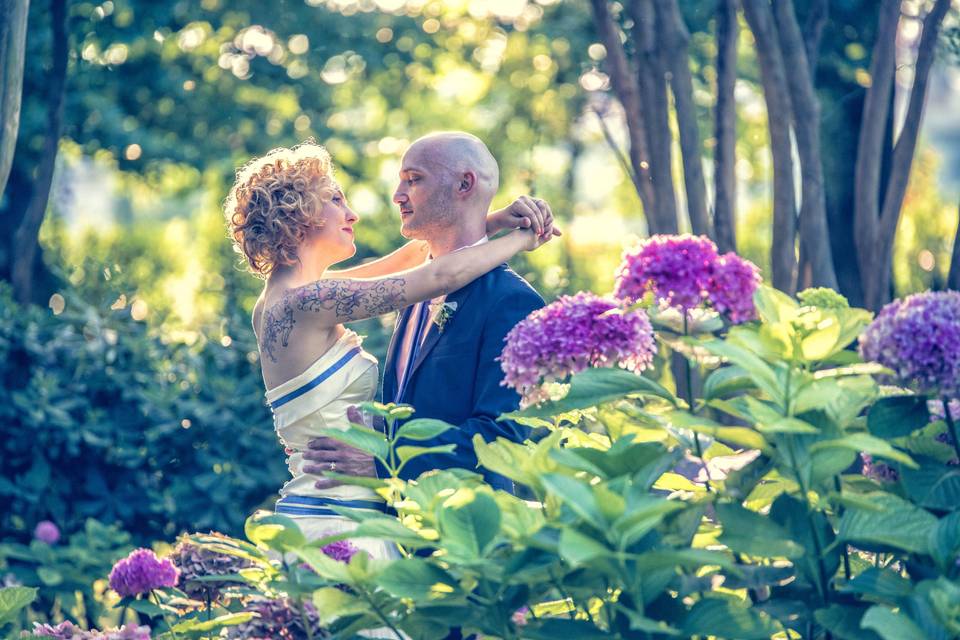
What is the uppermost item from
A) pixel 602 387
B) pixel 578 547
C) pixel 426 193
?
pixel 426 193

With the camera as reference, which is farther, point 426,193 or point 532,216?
point 426,193

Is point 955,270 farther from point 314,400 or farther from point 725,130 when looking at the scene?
point 314,400

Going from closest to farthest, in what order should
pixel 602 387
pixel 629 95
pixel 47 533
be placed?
1. pixel 602 387
2. pixel 629 95
3. pixel 47 533

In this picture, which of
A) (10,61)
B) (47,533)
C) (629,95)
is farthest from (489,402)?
(47,533)

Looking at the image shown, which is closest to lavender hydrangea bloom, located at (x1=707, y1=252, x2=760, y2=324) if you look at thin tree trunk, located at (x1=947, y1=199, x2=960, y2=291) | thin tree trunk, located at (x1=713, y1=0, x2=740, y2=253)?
thin tree trunk, located at (x1=947, y1=199, x2=960, y2=291)

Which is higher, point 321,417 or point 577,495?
point 577,495

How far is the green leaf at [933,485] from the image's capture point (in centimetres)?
219

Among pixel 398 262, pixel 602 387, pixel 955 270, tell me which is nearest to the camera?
pixel 602 387

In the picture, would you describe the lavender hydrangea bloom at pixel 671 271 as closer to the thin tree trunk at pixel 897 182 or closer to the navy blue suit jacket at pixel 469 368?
the navy blue suit jacket at pixel 469 368

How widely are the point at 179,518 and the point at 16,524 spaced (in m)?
0.74

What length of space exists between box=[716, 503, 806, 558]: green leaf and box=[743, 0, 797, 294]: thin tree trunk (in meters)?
2.58

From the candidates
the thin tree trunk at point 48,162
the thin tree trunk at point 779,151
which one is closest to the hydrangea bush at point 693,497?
the thin tree trunk at point 779,151

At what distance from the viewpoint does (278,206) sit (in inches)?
146

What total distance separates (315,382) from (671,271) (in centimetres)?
165
